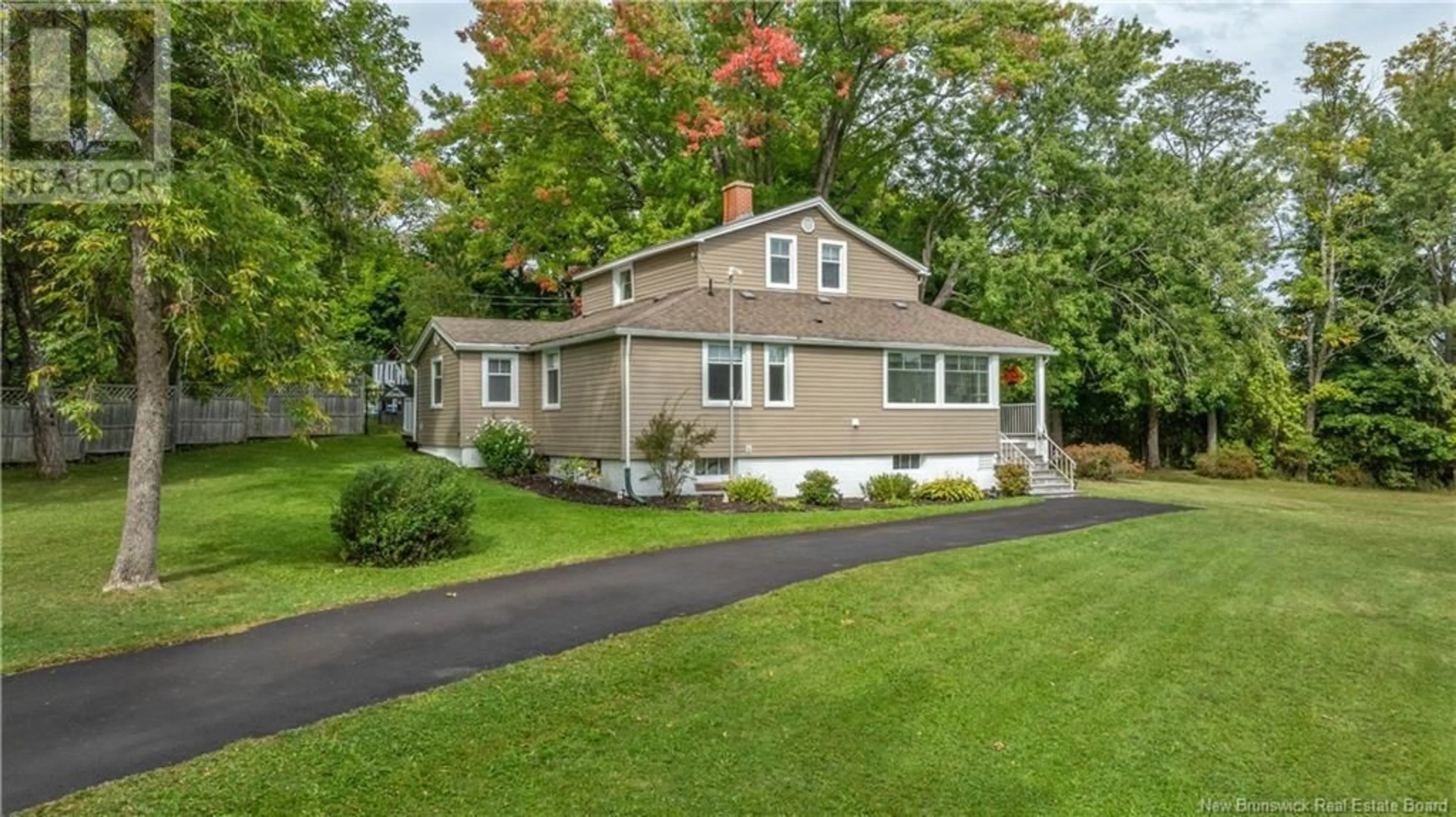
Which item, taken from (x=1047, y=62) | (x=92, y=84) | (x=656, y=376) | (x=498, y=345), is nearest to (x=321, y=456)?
(x=498, y=345)

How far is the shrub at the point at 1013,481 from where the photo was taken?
20156 millimetres

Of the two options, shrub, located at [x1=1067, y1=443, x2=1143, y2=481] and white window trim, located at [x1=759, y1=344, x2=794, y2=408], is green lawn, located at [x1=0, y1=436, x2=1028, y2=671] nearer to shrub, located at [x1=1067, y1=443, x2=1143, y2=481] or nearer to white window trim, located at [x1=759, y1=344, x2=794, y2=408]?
white window trim, located at [x1=759, y1=344, x2=794, y2=408]

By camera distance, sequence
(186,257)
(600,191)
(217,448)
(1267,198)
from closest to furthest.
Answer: (186,257) < (217,448) < (600,191) < (1267,198)

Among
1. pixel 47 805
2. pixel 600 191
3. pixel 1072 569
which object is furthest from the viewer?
pixel 600 191

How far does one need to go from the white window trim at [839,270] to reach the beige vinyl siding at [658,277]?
352 cm

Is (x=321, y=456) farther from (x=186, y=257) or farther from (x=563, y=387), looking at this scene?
(x=186, y=257)

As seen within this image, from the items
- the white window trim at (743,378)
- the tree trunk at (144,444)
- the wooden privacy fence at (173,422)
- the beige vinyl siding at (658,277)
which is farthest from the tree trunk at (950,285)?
the tree trunk at (144,444)

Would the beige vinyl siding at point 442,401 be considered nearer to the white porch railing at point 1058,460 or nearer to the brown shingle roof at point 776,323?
the brown shingle roof at point 776,323

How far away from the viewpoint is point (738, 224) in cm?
2044

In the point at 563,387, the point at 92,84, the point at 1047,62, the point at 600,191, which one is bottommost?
the point at 563,387

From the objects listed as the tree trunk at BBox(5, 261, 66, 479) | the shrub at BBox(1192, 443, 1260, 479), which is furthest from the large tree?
the shrub at BBox(1192, 443, 1260, 479)

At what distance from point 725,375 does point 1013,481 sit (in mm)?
8001

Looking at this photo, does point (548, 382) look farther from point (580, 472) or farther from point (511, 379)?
point (580, 472)

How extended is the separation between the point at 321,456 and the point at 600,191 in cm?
1255
